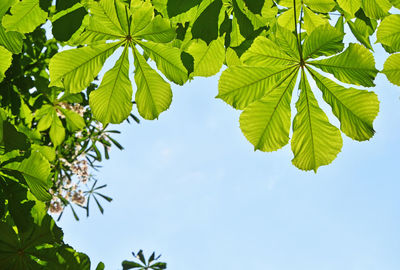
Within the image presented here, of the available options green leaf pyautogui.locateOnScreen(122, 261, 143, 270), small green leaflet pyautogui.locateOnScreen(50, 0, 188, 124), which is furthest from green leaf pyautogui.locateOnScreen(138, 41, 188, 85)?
green leaf pyautogui.locateOnScreen(122, 261, 143, 270)

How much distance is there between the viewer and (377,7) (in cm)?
114

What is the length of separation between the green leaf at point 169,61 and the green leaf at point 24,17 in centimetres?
30

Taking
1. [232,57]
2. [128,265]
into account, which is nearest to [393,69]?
[232,57]

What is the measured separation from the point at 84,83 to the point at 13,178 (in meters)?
0.55

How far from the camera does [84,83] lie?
113cm

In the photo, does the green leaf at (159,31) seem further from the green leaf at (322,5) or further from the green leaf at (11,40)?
the green leaf at (322,5)

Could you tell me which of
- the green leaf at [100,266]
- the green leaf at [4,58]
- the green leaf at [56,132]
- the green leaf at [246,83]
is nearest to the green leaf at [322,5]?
the green leaf at [246,83]

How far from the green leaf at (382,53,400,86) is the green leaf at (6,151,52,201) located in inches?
44.9

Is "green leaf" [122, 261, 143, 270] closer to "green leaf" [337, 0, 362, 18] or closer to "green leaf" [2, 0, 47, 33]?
"green leaf" [2, 0, 47, 33]

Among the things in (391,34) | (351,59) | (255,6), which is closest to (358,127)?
(351,59)

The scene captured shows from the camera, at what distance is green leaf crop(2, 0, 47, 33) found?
1061mm

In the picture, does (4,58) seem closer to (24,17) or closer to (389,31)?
(24,17)

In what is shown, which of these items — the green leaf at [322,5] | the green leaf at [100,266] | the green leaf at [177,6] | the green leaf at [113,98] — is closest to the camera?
the green leaf at [177,6]

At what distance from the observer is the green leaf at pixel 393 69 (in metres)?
1.08
